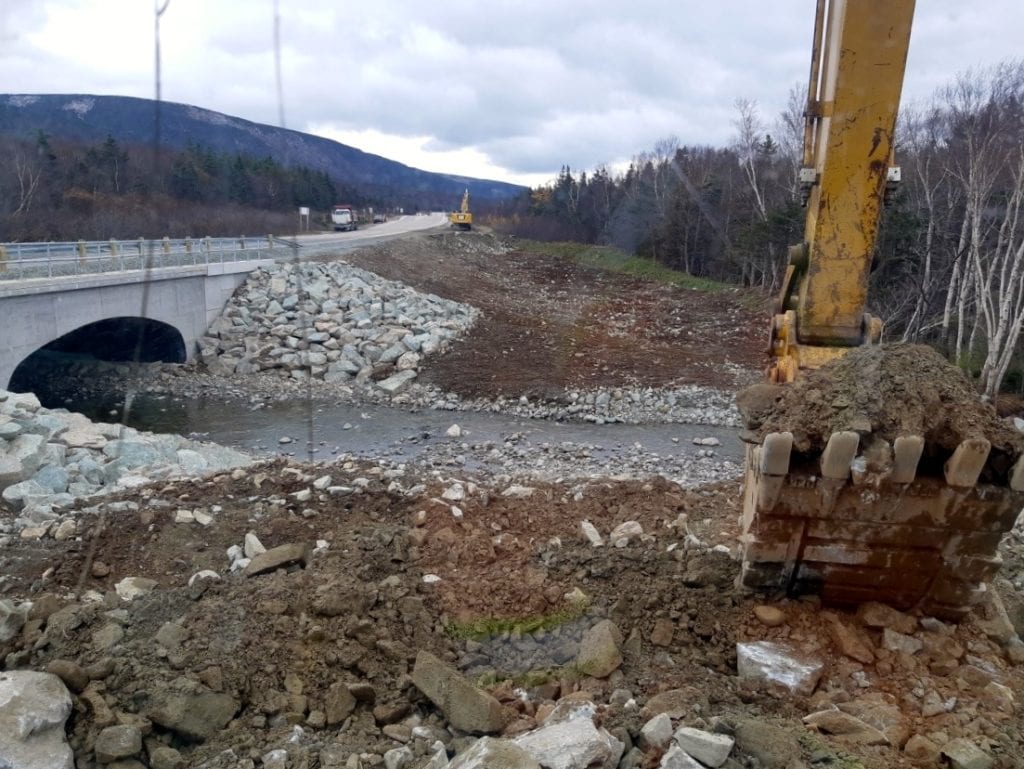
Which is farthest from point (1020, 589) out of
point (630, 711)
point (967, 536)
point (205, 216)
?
point (205, 216)

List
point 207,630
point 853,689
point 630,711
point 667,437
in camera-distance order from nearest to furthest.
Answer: point 630,711, point 853,689, point 207,630, point 667,437

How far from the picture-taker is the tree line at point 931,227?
14.6 m

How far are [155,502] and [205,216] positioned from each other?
19.8 meters

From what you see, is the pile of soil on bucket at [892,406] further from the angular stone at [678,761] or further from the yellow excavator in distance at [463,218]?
the yellow excavator in distance at [463,218]

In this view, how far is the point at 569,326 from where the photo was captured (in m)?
21.0

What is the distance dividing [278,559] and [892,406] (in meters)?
4.37

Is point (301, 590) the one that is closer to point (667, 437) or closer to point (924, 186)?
point (667, 437)

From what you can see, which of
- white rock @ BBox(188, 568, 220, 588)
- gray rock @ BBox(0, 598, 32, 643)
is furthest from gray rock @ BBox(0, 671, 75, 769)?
white rock @ BBox(188, 568, 220, 588)

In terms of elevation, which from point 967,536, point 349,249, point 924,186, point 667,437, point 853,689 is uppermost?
point 924,186

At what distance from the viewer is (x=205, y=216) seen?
24.4 metres

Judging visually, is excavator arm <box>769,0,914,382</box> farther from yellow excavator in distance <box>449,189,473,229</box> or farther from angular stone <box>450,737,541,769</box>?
yellow excavator in distance <box>449,189,473,229</box>

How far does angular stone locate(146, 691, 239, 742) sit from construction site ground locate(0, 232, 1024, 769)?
0.14 feet

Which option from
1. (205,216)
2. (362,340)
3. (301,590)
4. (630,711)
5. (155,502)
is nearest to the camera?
(630,711)

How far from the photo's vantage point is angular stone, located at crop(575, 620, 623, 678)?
3.94 metres
